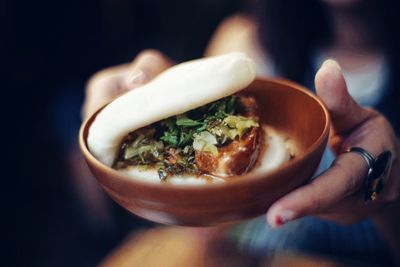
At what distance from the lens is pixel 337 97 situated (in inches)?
28.7

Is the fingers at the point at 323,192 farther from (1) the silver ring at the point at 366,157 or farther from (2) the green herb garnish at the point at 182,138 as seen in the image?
(2) the green herb garnish at the point at 182,138

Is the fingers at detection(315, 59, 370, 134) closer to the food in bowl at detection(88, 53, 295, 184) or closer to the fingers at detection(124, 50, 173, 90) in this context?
the food in bowl at detection(88, 53, 295, 184)

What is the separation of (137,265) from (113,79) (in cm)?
54

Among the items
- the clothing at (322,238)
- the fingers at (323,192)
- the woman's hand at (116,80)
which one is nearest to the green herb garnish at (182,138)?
the fingers at (323,192)

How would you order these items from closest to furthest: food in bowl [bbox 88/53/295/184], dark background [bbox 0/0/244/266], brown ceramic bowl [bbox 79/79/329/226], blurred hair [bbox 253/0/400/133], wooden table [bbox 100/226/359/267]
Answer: brown ceramic bowl [bbox 79/79/329/226] < food in bowl [bbox 88/53/295/184] < wooden table [bbox 100/226/359/267] < blurred hair [bbox 253/0/400/133] < dark background [bbox 0/0/244/266]

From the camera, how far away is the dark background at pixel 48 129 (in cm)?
188

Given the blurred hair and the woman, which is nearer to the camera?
the woman

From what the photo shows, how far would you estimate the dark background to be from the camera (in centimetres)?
188

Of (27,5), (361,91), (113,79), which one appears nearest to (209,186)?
(113,79)

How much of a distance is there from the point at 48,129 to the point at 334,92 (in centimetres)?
168

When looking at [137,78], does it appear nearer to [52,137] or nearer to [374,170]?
[374,170]

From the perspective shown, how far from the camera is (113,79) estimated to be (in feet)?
3.81

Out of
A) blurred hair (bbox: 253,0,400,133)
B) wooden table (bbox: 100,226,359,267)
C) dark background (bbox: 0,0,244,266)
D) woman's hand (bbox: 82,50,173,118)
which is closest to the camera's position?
wooden table (bbox: 100,226,359,267)

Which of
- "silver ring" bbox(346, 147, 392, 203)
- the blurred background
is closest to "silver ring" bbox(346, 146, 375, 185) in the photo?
"silver ring" bbox(346, 147, 392, 203)
